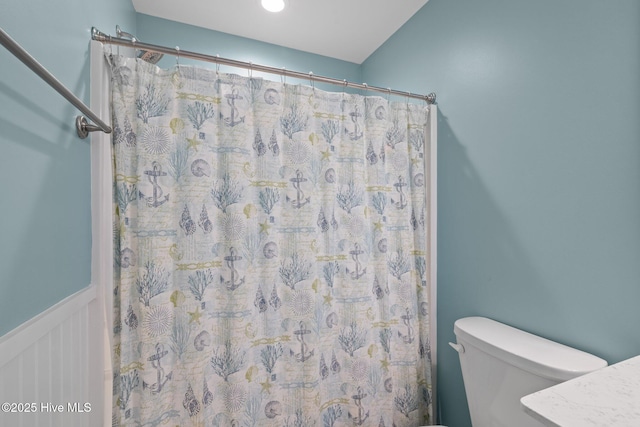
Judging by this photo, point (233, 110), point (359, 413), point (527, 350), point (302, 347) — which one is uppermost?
point (233, 110)

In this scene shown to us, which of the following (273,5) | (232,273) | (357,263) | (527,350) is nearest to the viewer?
(527,350)

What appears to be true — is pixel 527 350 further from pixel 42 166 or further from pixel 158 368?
pixel 42 166

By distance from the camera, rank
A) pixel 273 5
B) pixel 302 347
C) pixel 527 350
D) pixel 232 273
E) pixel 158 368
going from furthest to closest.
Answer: pixel 273 5
pixel 302 347
pixel 232 273
pixel 158 368
pixel 527 350

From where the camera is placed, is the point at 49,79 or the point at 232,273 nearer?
the point at 49,79

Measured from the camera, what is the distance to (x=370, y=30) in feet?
6.23

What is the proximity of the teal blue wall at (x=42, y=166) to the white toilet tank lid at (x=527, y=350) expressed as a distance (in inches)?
53.0

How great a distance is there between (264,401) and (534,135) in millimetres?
1585

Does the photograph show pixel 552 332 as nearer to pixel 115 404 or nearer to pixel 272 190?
pixel 272 190

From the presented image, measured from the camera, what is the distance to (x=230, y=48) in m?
1.95

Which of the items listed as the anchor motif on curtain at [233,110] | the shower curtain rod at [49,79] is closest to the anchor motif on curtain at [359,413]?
the anchor motif on curtain at [233,110]

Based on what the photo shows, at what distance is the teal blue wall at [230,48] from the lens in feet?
5.88

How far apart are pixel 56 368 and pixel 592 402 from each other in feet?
4.01

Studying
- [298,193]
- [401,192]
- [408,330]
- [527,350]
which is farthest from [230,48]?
[527,350]

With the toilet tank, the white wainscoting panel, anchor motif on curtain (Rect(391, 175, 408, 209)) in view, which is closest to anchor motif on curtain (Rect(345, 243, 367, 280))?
anchor motif on curtain (Rect(391, 175, 408, 209))
